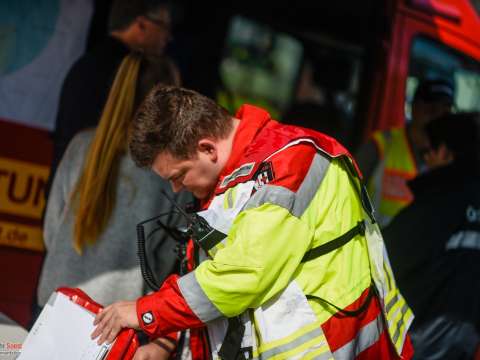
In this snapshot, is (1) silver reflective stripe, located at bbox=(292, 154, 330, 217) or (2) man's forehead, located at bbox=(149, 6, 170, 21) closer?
(1) silver reflective stripe, located at bbox=(292, 154, 330, 217)

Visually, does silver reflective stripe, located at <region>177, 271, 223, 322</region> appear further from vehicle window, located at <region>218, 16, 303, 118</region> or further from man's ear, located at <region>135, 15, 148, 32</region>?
vehicle window, located at <region>218, 16, 303, 118</region>

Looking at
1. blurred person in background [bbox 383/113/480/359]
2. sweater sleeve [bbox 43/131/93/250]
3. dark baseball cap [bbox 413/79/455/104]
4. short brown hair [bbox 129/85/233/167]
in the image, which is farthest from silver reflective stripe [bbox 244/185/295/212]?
dark baseball cap [bbox 413/79/455/104]

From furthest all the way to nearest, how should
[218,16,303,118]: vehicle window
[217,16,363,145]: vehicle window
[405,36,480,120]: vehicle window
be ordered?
[217,16,363,145]: vehicle window
[218,16,303,118]: vehicle window
[405,36,480,120]: vehicle window

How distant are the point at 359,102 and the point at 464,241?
6.48 ft

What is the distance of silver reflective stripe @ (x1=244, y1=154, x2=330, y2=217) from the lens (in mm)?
1840

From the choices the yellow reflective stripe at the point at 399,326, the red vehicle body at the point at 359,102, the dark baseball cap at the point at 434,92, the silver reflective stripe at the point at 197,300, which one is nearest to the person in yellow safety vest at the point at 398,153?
the dark baseball cap at the point at 434,92

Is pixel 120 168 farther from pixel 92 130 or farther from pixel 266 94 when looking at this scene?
pixel 266 94

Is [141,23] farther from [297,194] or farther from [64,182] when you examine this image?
[297,194]

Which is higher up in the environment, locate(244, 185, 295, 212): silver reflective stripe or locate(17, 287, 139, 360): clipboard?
locate(244, 185, 295, 212): silver reflective stripe

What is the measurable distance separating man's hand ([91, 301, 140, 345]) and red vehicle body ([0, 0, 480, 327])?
1.54m

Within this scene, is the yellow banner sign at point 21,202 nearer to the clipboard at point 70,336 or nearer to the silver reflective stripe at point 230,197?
the clipboard at point 70,336

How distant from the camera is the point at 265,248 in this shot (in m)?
1.80

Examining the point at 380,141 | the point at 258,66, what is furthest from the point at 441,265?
the point at 258,66

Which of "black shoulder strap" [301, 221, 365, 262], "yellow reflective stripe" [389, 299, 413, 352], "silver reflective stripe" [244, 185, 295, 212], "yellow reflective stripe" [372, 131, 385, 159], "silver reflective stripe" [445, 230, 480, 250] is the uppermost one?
"silver reflective stripe" [244, 185, 295, 212]
